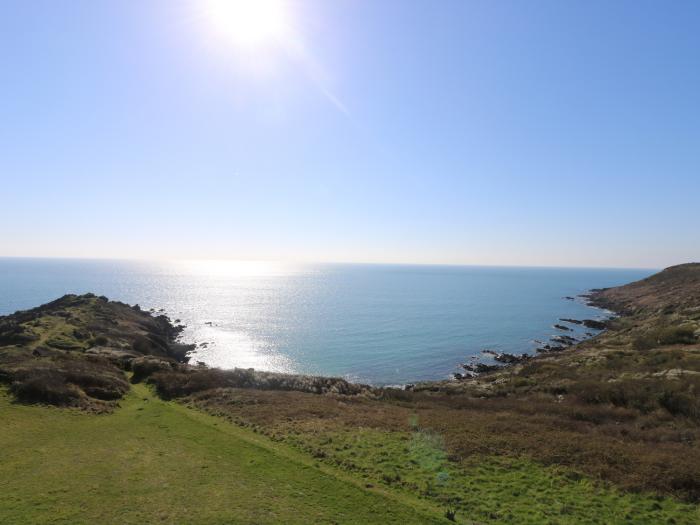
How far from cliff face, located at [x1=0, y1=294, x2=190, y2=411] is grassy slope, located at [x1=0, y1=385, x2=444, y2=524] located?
3.68 m

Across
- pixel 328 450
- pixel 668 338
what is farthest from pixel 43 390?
pixel 668 338

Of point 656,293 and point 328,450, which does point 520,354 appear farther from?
point 656,293

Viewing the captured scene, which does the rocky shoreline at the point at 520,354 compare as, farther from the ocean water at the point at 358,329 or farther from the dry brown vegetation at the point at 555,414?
the dry brown vegetation at the point at 555,414

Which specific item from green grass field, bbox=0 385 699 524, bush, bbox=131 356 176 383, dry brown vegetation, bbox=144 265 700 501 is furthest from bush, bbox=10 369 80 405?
bush, bbox=131 356 176 383

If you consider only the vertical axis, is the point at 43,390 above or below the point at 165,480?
above

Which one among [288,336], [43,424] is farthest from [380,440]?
[288,336]

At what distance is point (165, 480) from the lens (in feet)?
58.5

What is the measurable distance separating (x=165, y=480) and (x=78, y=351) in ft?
144

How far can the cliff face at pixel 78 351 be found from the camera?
2927 centimetres

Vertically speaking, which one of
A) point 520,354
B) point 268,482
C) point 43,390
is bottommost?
point 520,354

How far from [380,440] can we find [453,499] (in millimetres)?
7589

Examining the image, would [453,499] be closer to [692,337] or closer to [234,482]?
[234,482]

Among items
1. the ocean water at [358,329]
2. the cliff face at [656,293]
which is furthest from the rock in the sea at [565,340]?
the cliff face at [656,293]

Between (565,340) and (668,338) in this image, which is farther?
(565,340)
